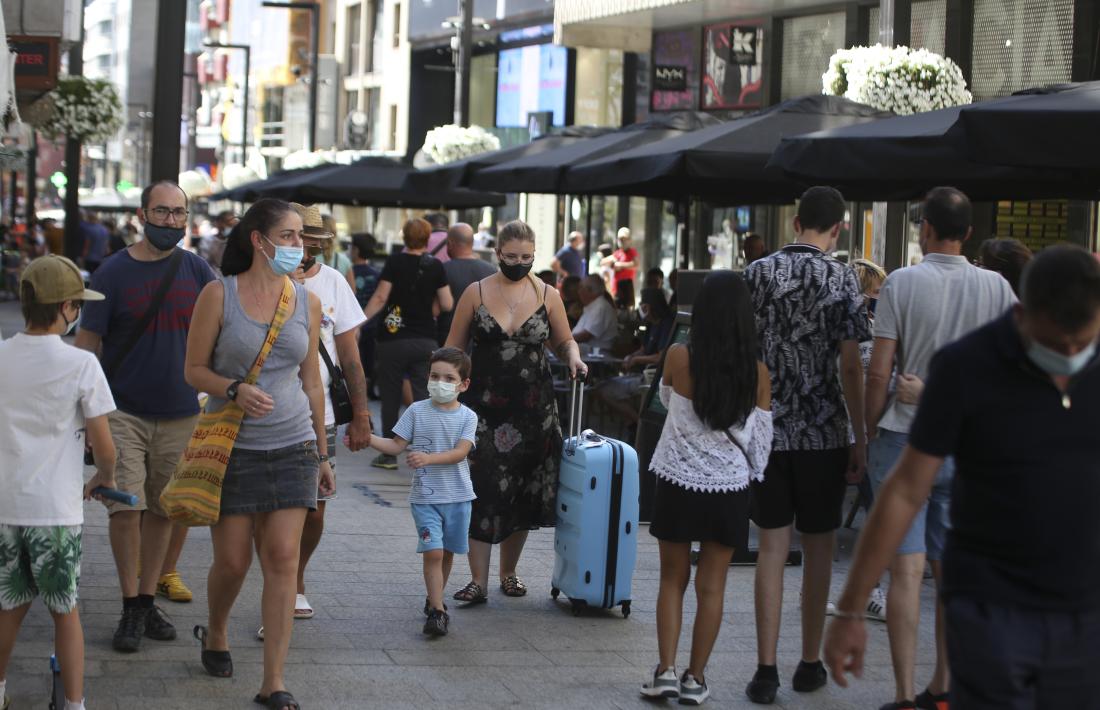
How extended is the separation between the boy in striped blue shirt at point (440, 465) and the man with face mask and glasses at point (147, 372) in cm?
102

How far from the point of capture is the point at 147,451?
6.91 meters

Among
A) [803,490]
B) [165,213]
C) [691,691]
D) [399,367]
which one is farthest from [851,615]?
[399,367]

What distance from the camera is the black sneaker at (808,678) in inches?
252

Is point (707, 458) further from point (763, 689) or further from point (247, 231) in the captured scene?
point (247, 231)

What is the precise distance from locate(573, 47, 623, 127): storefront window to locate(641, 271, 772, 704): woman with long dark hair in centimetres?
2699

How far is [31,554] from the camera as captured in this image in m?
5.38

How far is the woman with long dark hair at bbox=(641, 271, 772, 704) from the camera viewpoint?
19.8 feet

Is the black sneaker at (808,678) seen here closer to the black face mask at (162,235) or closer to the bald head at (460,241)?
the black face mask at (162,235)

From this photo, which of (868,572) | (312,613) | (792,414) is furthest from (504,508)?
(868,572)

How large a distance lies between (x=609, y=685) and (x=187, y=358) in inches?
83.6

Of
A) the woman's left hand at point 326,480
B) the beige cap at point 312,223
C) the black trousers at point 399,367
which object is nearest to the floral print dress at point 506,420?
Result: the beige cap at point 312,223

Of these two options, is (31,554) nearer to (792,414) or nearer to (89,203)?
(792,414)

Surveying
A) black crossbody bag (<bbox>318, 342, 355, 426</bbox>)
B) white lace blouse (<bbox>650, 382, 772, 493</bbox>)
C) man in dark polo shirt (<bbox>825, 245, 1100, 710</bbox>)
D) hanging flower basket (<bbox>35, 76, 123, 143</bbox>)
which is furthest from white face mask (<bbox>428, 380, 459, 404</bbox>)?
hanging flower basket (<bbox>35, 76, 123, 143</bbox>)

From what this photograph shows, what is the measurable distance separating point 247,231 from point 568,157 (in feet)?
30.8
